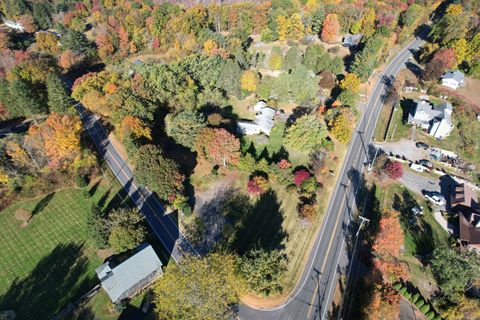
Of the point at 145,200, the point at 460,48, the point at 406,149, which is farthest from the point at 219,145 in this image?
the point at 460,48

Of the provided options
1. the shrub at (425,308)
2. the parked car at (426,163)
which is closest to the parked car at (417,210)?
the parked car at (426,163)

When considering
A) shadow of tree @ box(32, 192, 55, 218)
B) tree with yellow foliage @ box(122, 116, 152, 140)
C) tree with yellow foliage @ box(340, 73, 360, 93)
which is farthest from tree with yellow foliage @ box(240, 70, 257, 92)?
shadow of tree @ box(32, 192, 55, 218)

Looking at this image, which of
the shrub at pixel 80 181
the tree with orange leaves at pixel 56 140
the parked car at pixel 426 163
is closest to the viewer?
the tree with orange leaves at pixel 56 140

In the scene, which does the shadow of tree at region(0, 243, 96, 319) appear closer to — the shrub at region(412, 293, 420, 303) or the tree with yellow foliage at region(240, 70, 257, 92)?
the shrub at region(412, 293, 420, 303)

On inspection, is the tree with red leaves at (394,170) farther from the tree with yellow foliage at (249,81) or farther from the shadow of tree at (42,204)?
the shadow of tree at (42,204)

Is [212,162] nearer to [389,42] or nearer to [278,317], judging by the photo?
[278,317]

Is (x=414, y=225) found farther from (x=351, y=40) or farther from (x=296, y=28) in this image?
(x=296, y=28)
